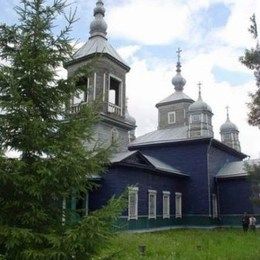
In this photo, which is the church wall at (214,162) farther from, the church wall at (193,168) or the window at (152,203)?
the window at (152,203)

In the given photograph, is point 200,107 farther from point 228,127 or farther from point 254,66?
point 254,66

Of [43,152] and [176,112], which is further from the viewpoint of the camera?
[176,112]

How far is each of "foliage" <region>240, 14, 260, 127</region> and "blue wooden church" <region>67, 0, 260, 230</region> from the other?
13420 mm

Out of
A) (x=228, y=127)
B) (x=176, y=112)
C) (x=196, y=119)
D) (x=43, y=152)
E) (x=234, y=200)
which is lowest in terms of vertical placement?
(x=43, y=152)

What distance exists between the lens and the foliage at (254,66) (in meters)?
13.9

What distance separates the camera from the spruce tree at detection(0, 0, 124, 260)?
6418 mm

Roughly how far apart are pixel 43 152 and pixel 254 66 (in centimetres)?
948

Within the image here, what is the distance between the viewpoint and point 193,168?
111ft

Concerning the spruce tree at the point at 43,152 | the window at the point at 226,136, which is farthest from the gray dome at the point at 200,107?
the spruce tree at the point at 43,152

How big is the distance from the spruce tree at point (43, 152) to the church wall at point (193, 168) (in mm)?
26573

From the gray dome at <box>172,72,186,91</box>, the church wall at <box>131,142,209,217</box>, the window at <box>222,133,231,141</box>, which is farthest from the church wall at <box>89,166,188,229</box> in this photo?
the gray dome at <box>172,72,186,91</box>

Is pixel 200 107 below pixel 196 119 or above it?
above

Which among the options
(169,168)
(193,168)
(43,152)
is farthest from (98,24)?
(43,152)

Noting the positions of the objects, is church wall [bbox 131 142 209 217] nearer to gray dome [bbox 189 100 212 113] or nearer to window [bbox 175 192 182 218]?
window [bbox 175 192 182 218]
